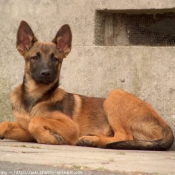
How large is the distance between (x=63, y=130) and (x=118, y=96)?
100 cm

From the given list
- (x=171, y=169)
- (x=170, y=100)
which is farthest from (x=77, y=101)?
(x=171, y=169)

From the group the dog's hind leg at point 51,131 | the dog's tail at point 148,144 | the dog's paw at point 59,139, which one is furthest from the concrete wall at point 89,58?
the dog's paw at point 59,139

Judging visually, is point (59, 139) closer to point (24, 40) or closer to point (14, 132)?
point (14, 132)

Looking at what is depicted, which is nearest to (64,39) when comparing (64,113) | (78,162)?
(64,113)

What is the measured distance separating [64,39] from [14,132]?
4.94 feet

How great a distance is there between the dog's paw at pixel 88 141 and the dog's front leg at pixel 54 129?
0.21 meters

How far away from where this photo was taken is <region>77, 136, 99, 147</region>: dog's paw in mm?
7730

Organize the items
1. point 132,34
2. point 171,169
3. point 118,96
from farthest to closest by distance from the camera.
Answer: point 132,34, point 118,96, point 171,169

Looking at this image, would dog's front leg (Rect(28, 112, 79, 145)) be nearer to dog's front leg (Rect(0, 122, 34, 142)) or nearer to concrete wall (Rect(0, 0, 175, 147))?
dog's front leg (Rect(0, 122, 34, 142))

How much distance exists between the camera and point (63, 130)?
786cm

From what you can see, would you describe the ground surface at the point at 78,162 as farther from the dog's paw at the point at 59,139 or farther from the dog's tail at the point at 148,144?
the dog's paw at the point at 59,139

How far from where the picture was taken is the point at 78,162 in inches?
218

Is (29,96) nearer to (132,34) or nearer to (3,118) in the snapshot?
(3,118)

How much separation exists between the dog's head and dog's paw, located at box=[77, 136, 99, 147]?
90cm
